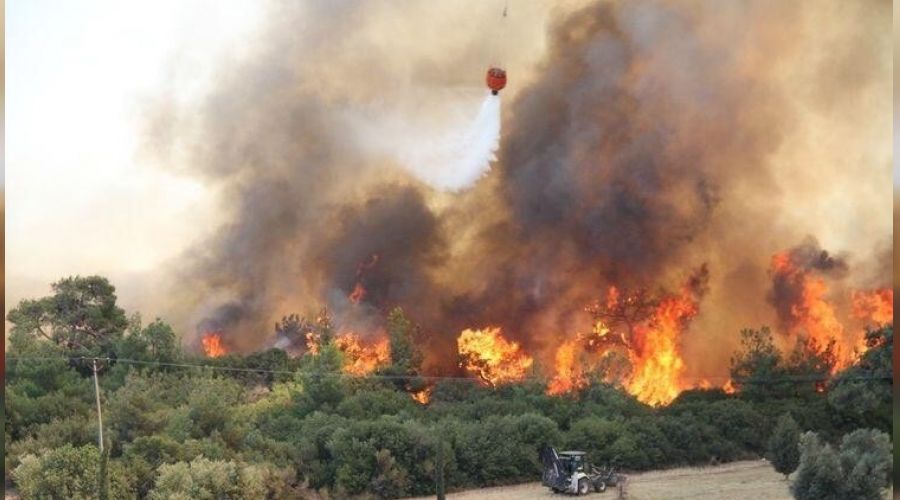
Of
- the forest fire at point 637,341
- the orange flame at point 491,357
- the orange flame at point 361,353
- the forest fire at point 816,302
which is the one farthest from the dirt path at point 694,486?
the orange flame at point 361,353

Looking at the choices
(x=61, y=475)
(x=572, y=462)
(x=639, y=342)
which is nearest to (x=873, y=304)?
(x=639, y=342)

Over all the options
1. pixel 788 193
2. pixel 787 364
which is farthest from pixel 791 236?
pixel 787 364

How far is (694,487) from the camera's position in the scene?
17.1 metres

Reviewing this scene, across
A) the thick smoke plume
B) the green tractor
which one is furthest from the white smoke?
the green tractor

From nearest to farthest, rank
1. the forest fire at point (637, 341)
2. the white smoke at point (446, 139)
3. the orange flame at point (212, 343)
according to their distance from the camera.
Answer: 1. the orange flame at point (212, 343)
2. the white smoke at point (446, 139)
3. the forest fire at point (637, 341)

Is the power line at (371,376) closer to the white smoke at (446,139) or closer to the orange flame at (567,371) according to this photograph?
the orange flame at (567,371)

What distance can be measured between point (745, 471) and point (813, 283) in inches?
137

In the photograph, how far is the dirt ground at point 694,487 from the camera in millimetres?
16828

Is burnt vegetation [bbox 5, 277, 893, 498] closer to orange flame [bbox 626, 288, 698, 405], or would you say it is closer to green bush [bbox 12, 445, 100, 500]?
green bush [bbox 12, 445, 100, 500]

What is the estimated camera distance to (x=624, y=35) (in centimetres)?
1858

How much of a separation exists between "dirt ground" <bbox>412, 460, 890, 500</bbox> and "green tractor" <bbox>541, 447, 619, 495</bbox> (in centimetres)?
14

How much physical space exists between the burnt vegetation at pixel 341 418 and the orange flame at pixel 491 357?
10.4 inches

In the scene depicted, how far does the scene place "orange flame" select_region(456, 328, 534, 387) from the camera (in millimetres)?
18562

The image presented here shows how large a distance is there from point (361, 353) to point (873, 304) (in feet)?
29.0
